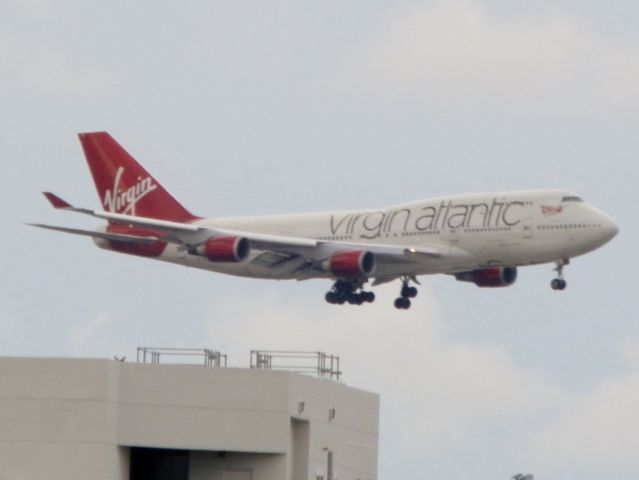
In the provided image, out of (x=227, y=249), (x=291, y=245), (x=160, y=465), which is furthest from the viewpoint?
(x=291, y=245)

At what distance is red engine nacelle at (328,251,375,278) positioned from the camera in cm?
7594

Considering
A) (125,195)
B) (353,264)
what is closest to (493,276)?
(353,264)

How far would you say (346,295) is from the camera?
81.2 meters

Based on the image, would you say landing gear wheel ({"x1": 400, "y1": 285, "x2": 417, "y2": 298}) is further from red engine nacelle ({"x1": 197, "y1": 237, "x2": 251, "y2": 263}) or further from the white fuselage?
red engine nacelle ({"x1": 197, "y1": 237, "x2": 251, "y2": 263})

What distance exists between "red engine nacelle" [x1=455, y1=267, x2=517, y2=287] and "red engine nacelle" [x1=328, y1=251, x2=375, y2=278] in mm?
5962

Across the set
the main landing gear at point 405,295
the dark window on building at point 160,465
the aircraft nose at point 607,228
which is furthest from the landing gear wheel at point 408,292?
the dark window on building at point 160,465

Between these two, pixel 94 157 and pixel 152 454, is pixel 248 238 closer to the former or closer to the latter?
pixel 94 157

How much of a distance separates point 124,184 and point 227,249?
44.4 feet

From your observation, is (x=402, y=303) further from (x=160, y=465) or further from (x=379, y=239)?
(x=160, y=465)

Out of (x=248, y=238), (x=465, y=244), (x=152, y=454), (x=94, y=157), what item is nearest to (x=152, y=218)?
(x=94, y=157)

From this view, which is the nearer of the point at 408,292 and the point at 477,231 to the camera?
the point at 477,231

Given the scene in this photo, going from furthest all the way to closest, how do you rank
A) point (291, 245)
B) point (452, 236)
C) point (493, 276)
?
1. point (493, 276)
2. point (291, 245)
3. point (452, 236)

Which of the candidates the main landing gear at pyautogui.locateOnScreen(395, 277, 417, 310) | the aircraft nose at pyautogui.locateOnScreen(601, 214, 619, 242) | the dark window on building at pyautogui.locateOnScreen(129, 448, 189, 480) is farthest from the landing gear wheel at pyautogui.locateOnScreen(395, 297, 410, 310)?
the dark window on building at pyautogui.locateOnScreen(129, 448, 189, 480)

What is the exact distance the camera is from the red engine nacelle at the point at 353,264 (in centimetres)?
7594
